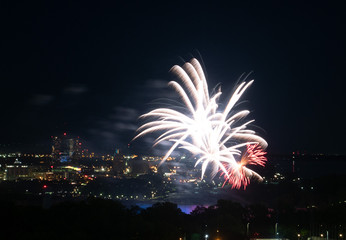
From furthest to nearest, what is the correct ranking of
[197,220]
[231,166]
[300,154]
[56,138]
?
[56,138], [300,154], [197,220], [231,166]

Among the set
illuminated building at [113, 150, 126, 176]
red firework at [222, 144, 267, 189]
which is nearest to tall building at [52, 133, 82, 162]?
illuminated building at [113, 150, 126, 176]

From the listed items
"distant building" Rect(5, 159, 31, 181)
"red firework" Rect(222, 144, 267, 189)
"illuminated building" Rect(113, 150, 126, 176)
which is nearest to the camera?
"red firework" Rect(222, 144, 267, 189)

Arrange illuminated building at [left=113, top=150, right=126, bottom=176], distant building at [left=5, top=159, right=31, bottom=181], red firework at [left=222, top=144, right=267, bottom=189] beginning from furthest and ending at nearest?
illuminated building at [left=113, top=150, right=126, bottom=176] < distant building at [left=5, top=159, right=31, bottom=181] < red firework at [left=222, top=144, right=267, bottom=189]

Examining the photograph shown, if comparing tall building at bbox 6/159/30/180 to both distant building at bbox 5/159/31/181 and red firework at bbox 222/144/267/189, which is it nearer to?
distant building at bbox 5/159/31/181

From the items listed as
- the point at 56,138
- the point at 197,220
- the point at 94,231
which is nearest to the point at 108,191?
the point at 197,220

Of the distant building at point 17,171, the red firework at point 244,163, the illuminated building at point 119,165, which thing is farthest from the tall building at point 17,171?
the red firework at point 244,163

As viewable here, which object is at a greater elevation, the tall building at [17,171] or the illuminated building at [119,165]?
the illuminated building at [119,165]

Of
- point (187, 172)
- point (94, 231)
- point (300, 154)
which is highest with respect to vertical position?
point (300, 154)

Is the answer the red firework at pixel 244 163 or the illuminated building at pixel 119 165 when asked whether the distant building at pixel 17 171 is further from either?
the red firework at pixel 244 163

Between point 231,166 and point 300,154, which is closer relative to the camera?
point 231,166

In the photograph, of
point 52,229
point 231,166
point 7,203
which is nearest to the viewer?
point 52,229

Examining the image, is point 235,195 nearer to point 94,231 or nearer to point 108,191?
point 108,191
